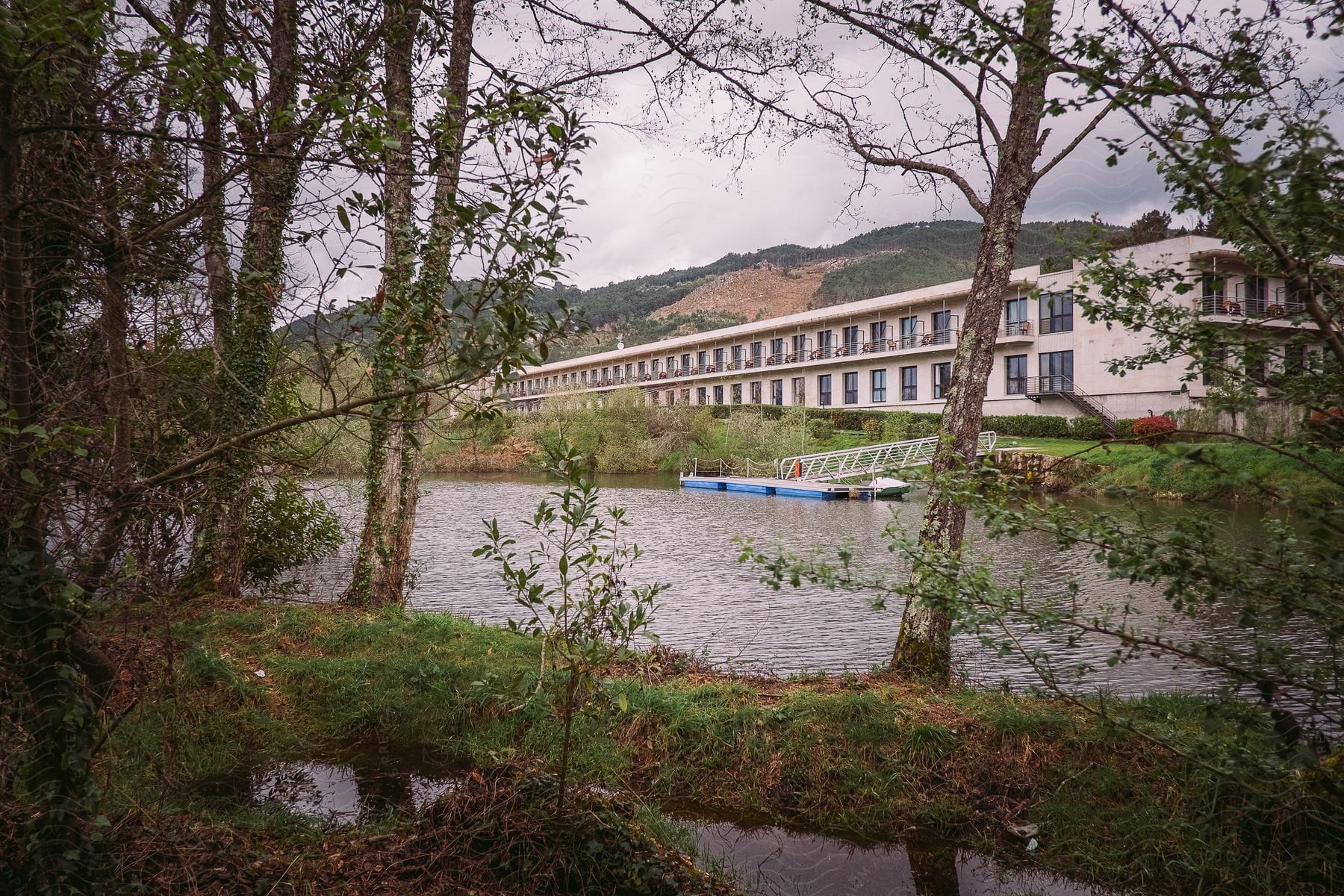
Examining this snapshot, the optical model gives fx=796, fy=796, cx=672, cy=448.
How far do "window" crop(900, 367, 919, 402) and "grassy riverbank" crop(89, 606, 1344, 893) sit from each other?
120 feet

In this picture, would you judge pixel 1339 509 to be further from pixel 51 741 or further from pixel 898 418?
pixel 898 418

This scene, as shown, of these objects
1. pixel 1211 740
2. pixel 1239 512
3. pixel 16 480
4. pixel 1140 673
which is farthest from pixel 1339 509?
pixel 1239 512

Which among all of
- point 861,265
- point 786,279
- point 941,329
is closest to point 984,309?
point 941,329

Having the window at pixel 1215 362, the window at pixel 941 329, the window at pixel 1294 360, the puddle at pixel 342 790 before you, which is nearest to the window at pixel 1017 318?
the window at pixel 941 329

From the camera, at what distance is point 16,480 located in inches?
86.5

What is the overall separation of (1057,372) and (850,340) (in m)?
12.5

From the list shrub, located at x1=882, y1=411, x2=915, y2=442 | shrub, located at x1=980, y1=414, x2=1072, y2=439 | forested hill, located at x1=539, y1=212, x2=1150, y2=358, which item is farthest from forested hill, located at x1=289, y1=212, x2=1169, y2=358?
shrub, located at x1=980, y1=414, x2=1072, y2=439

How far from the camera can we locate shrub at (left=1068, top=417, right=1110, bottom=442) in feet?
96.4

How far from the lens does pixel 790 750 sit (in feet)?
16.6

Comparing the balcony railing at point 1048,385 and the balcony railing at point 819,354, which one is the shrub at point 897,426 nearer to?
the balcony railing at point 819,354

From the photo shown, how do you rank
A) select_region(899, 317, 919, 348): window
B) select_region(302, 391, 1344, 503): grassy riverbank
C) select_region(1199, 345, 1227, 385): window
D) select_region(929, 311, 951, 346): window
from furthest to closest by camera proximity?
select_region(899, 317, 919, 348): window, select_region(929, 311, 951, 346): window, select_region(302, 391, 1344, 503): grassy riverbank, select_region(1199, 345, 1227, 385): window

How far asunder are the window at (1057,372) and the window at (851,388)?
10842 mm

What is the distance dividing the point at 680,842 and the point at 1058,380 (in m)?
35.3

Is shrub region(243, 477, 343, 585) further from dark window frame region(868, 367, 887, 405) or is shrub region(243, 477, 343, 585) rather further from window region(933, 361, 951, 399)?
dark window frame region(868, 367, 887, 405)
